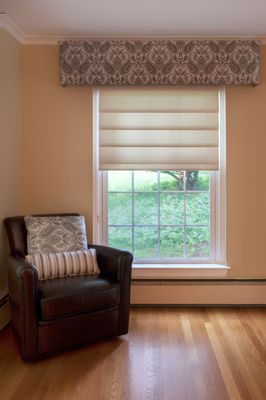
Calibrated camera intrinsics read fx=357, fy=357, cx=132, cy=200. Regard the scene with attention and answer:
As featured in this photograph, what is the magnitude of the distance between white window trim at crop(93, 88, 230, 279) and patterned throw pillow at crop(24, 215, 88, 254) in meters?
0.39

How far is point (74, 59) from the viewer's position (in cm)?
323

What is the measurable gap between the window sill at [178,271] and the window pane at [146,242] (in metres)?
0.16

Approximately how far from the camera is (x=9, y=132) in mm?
3102

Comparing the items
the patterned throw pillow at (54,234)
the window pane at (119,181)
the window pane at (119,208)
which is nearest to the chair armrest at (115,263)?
the patterned throw pillow at (54,234)

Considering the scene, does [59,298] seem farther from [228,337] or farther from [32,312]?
[228,337]

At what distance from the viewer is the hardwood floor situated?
2.02m

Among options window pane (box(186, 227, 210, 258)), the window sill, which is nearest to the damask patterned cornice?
window pane (box(186, 227, 210, 258))

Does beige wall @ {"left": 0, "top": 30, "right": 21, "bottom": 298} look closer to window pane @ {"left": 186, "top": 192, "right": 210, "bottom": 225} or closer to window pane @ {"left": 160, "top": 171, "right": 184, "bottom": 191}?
window pane @ {"left": 160, "top": 171, "right": 184, "bottom": 191}

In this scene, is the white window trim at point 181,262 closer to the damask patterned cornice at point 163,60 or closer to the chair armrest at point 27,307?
the damask patterned cornice at point 163,60

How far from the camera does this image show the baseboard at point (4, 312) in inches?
115

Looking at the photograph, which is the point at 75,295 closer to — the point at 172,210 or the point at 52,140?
the point at 172,210

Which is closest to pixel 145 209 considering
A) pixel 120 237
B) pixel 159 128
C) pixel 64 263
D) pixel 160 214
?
pixel 160 214

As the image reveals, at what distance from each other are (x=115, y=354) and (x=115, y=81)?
229 cm

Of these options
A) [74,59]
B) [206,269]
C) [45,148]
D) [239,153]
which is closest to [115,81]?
[74,59]
